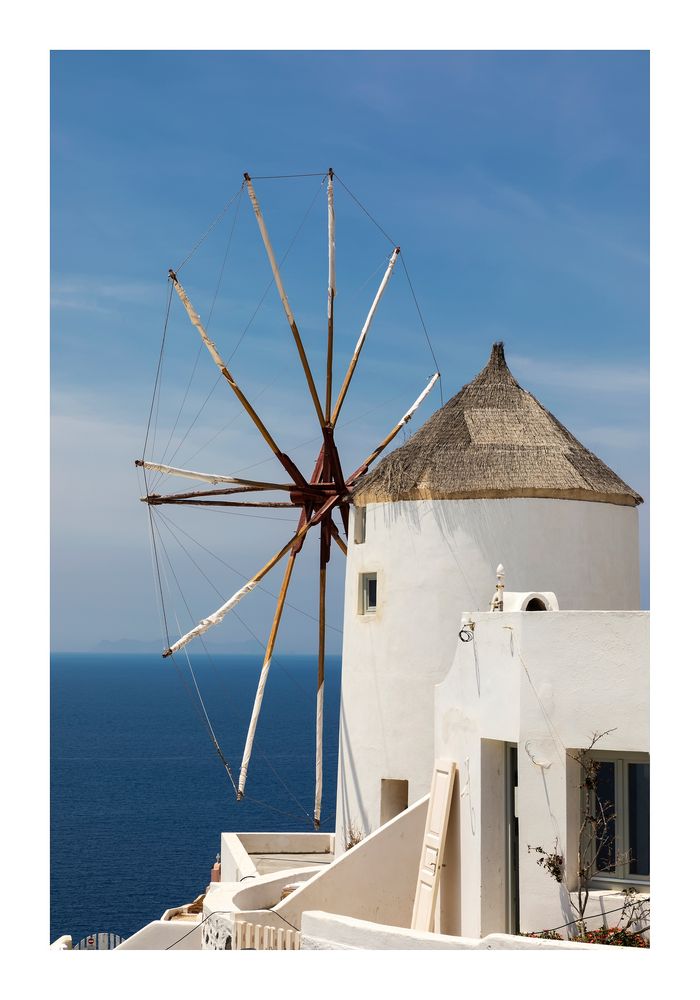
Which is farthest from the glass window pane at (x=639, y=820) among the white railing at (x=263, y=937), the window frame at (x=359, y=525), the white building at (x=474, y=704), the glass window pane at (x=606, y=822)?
the window frame at (x=359, y=525)

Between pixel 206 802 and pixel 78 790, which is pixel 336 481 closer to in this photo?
pixel 206 802

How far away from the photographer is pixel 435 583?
20781 mm

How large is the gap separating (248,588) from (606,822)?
1004 cm

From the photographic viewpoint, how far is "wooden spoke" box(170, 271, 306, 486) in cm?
2258

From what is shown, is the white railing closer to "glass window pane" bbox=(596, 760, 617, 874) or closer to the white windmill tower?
"glass window pane" bbox=(596, 760, 617, 874)

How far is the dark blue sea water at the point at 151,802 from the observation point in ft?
191

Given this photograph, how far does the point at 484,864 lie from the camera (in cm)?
1580

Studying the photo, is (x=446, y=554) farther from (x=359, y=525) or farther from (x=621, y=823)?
(x=621, y=823)

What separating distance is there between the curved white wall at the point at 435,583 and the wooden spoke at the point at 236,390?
280 cm

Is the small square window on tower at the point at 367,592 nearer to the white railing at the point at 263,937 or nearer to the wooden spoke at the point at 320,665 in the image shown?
the wooden spoke at the point at 320,665

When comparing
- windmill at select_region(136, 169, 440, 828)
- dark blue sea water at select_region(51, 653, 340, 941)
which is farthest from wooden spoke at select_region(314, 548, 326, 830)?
dark blue sea water at select_region(51, 653, 340, 941)

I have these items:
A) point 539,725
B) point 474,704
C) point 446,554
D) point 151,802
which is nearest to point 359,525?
point 446,554
